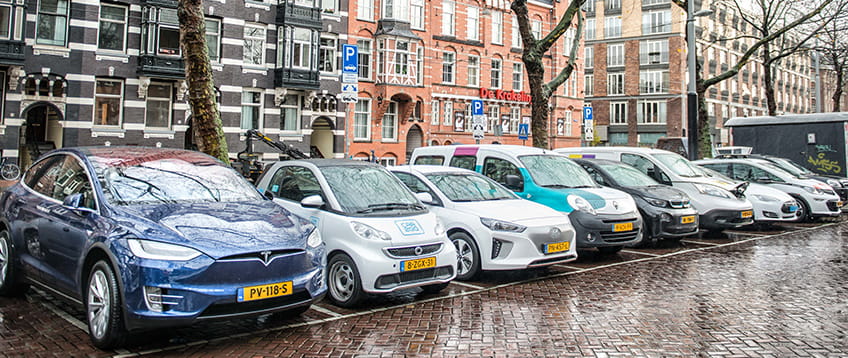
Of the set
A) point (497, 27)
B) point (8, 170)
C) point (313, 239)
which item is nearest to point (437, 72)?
point (497, 27)

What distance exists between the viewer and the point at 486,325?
243 inches

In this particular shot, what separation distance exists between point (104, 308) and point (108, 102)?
23.9m

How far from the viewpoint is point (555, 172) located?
10.8 m

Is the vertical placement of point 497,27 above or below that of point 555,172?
above

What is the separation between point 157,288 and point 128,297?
240 mm

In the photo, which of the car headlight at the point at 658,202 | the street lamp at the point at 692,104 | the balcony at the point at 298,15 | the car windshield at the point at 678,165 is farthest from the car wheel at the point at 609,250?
the balcony at the point at 298,15

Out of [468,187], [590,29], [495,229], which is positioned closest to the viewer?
[495,229]

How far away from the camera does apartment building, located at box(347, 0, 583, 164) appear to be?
35188 millimetres

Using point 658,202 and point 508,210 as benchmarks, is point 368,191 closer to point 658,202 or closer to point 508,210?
point 508,210

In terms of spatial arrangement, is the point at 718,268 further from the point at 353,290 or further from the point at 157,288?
the point at 157,288

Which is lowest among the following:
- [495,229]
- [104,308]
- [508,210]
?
[104,308]

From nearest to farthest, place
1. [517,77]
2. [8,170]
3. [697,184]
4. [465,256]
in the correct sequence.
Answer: [465,256] → [697,184] → [8,170] → [517,77]

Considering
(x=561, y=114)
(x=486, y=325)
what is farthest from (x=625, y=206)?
(x=561, y=114)

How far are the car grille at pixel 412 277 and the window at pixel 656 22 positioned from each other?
188 ft
